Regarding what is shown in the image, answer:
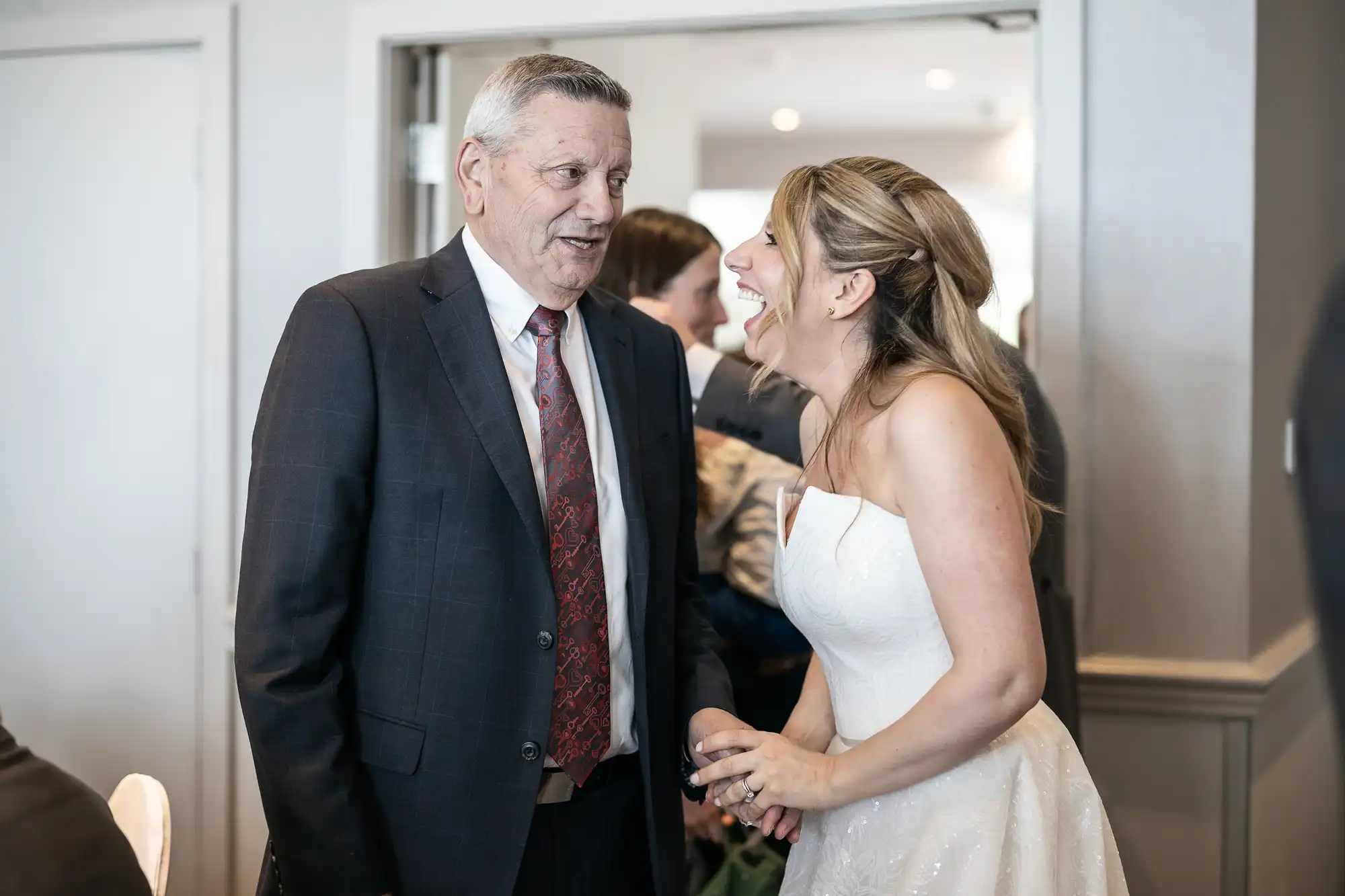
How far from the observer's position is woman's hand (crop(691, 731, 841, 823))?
155 cm

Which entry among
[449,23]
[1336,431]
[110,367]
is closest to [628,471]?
[1336,431]

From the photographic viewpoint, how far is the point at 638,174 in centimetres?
398

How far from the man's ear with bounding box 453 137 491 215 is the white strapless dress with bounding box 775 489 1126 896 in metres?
0.61

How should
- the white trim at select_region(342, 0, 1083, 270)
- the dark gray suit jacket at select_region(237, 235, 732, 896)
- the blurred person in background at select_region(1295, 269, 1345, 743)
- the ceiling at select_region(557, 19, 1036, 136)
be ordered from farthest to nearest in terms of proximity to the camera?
the ceiling at select_region(557, 19, 1036, 136)
the white trim at select_region(342, 0, 1083, 270)
the dark gray suit jacket at select_region(237, 235, 732, 896)
the blurred person in background at select_region(1295, 269, 1345, 743)

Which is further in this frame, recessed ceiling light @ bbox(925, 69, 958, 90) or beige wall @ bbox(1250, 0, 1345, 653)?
recessed ceiling light @ bbox(925, 69, 958, 90)

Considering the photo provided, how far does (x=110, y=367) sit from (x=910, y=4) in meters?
2.06

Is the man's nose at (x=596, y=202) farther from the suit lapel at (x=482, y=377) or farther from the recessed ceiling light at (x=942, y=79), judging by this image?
the recessed ceiling light at (x=942, y=79)

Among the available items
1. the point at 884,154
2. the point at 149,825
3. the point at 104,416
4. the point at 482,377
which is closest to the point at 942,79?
the point at 884,154

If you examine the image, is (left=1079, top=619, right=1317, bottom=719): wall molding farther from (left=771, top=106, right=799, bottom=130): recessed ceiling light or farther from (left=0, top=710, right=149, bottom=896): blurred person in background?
(left=771, top=106, right=799, bottom=130): recessed ceiling light

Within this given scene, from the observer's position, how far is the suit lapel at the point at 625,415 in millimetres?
1647

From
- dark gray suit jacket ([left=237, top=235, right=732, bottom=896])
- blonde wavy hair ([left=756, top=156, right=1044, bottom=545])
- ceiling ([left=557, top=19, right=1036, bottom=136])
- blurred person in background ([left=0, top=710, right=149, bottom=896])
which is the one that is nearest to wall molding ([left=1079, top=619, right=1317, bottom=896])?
blonde wavy hair ([left=756, top=156, right=1044, bottom=545])

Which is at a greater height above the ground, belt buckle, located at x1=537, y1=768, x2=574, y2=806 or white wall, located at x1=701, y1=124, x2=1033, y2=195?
white wall, located at x1=701, y1=124, x2=1033, y2=195

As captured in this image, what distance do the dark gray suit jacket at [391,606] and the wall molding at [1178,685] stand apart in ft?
4.74

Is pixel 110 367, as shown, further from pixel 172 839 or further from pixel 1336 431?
pixel 1336 431
